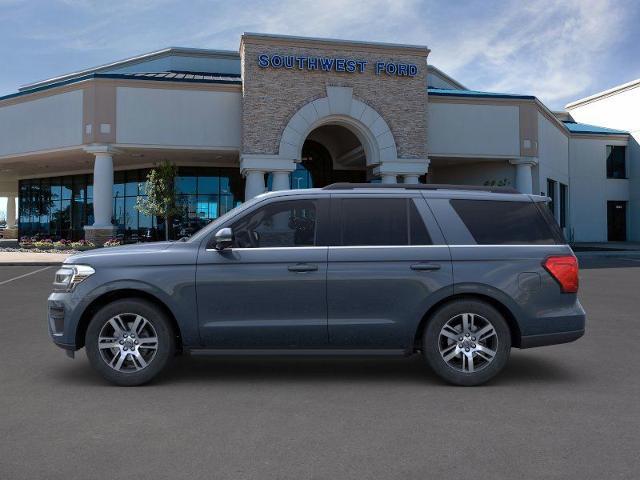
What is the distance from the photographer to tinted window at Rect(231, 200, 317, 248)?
566 cm

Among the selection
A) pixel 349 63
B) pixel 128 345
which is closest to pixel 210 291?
pixel 128 345

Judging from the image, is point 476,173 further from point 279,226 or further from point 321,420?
point 321,420

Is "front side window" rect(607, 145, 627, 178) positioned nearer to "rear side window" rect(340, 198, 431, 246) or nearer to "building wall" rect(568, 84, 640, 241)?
"building wall" rect(568, 84, 640, 241)

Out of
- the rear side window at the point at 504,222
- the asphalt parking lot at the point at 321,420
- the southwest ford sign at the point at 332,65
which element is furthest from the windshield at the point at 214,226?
the southwest ford sign at the point at 332,65

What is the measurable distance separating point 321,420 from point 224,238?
185 cm

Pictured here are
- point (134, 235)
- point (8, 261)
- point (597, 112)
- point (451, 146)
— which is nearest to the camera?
point (8, 261)

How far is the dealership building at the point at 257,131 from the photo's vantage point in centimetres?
2708

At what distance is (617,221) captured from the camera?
42.5 metres

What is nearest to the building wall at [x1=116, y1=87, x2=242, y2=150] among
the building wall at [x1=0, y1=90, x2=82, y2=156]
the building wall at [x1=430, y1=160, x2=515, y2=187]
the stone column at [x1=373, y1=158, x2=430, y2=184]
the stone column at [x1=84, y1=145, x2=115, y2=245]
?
the stone column at [x1=84, y1=145, x2=115, y2=245]

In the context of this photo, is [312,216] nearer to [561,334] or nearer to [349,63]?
[561,334]

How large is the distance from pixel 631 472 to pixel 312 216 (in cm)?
336

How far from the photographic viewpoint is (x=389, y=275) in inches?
217

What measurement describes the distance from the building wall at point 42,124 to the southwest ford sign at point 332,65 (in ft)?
30.9

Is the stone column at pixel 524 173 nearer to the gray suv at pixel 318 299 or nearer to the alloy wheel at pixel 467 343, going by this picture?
the gray suv at pixel 318 299
